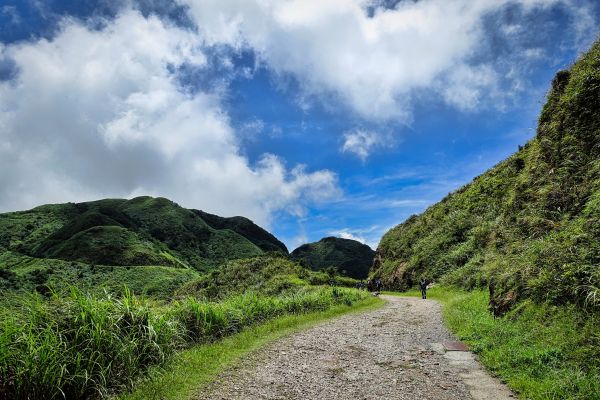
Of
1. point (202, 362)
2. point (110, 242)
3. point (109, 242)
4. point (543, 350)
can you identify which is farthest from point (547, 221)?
point (109, 242)

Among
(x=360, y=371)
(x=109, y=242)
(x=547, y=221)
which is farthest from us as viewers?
(x=109, y=242)

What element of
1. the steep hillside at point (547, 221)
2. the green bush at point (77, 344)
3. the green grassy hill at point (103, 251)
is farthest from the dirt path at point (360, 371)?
the green grassy hill at point (103, 251)

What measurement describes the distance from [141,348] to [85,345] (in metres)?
1.65

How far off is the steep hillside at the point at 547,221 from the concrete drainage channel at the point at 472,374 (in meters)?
3.16

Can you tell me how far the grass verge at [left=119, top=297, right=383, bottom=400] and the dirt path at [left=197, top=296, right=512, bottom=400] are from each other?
49 centimetres

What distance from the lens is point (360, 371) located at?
440 inches

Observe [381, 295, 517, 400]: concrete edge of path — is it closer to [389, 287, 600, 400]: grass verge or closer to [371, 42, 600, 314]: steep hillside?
[389, 287, 600, 400]: grass verge

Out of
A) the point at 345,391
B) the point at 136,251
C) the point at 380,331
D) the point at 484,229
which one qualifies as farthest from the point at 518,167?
the point at 136,251

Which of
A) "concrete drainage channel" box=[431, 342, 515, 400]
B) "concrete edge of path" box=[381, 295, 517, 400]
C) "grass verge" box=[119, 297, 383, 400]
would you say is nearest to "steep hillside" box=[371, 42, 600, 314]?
"concrete drainage channel" box=[431, 342, 515, 400]

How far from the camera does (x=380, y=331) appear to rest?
17.7m

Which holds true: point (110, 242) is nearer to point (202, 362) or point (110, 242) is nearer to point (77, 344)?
→ point (202, 362)

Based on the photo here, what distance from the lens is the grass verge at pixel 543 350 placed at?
8219 mm

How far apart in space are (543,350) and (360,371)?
4754 millimetres

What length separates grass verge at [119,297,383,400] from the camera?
372 inches
